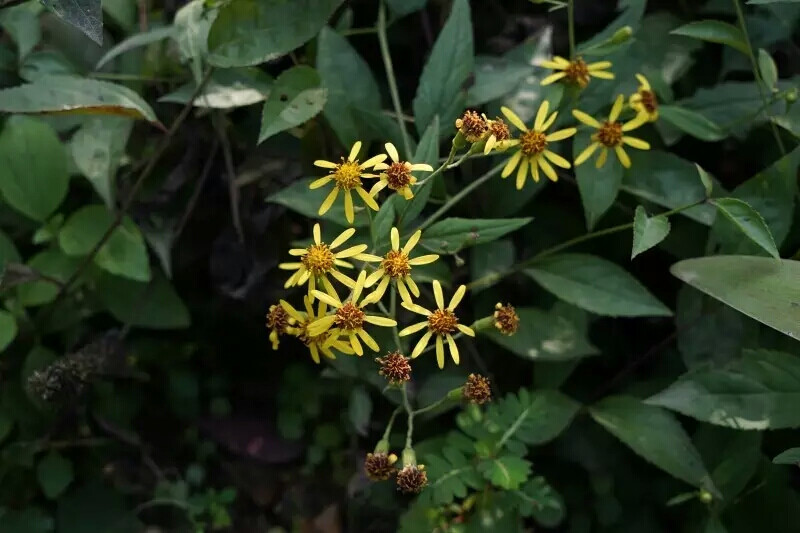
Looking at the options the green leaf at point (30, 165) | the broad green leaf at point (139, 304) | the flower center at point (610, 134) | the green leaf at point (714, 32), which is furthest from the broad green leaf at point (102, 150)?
the green leaf at point (714, 32)

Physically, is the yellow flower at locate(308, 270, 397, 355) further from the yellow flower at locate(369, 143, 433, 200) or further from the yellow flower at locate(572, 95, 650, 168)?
the yellow flower at locate(572, 95, 650, 168)

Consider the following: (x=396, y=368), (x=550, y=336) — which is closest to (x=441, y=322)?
(x=396, y=368)

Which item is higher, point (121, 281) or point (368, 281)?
point (368, 281)

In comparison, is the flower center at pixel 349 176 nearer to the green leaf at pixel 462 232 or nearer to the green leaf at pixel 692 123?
the green leaf at pixel 462 232

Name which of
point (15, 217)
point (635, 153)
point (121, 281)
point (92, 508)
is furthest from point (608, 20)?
point (92, 508)

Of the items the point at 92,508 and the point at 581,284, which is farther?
the point at 92,508

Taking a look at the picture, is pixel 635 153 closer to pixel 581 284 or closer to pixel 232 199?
pixel 581 284

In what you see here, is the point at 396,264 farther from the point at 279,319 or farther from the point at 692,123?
the point at 692,123
